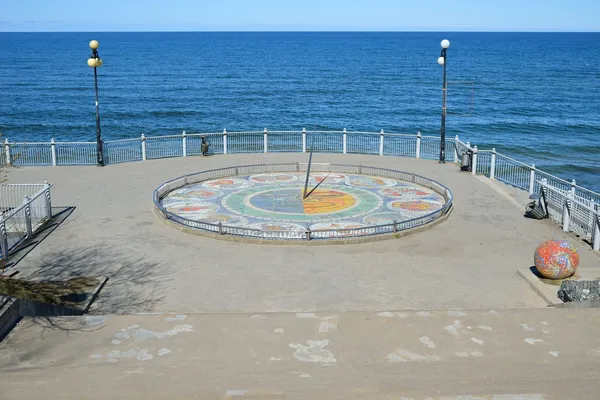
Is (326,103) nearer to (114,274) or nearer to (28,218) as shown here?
(28,218)

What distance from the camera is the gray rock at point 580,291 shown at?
1374 cm

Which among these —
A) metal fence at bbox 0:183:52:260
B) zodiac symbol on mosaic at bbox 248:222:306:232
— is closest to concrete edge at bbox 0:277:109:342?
metal fence at bbox 0:183:52:260

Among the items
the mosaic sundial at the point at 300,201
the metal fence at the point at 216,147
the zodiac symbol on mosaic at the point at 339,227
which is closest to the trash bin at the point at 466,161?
the metal fence at the point at 216,147

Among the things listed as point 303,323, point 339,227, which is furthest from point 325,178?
point 303,323

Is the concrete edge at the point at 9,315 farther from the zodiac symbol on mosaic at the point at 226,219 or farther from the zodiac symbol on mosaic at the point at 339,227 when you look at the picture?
the zodiac symbol on mosaic at the point at 226,219

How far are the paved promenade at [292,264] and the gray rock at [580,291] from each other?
0.57 meters

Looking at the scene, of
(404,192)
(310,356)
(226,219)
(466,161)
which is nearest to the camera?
(310,356)

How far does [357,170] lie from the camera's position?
27.5 meters

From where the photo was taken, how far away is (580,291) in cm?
1388

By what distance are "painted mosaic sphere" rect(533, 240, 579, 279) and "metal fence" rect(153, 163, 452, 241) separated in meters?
4.60

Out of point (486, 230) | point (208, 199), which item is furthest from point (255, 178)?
point (486, 230)

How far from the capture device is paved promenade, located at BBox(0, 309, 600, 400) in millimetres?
10062

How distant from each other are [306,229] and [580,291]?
7.66 meters

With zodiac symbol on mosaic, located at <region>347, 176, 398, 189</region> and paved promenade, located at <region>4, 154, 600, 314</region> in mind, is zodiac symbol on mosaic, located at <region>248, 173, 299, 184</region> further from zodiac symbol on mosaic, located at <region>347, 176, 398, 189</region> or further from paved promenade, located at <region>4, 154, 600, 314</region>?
paved promenade, located at <region>4, 154, 600, 314</region>
